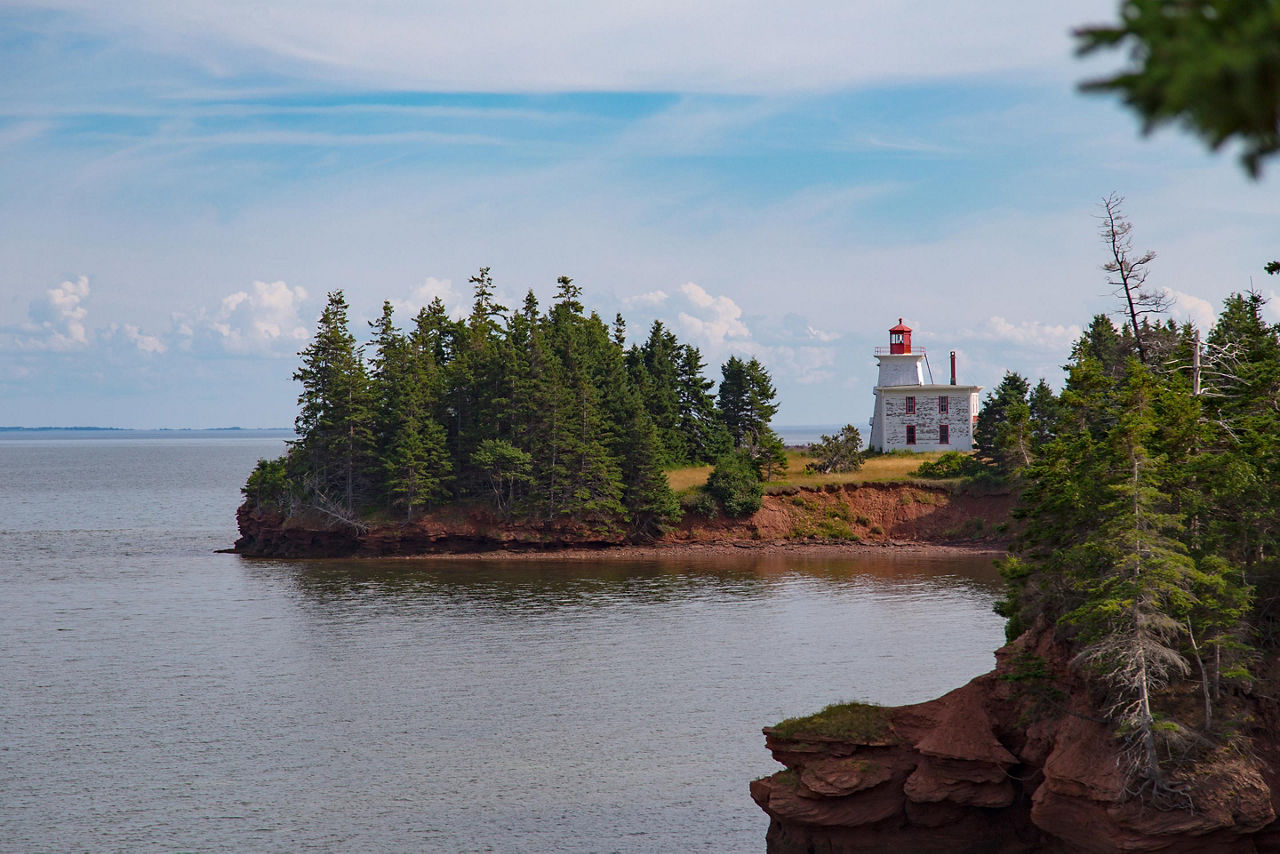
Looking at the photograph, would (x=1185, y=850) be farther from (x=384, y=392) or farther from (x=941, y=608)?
(x=384, y=392)

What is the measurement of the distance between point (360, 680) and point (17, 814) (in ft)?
50.4

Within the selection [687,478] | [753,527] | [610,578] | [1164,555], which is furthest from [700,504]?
[1164,555]

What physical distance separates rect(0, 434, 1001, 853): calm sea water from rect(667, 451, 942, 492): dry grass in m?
11.2

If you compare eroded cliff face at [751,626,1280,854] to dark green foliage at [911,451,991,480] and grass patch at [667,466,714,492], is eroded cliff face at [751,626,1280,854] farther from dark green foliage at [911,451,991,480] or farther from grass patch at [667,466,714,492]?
dark green foliage at [911,451,991,480]

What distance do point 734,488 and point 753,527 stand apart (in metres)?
3.24

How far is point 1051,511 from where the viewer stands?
27.8 metres

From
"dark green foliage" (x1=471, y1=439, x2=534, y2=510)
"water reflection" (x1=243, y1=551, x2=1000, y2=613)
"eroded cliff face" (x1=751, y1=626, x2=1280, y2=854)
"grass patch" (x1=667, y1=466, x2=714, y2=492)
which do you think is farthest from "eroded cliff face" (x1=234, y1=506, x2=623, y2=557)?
"eroded cliff face" (x1=751, y1=626, x2=1280, y2=854)

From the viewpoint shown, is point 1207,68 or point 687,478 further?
point 687,478

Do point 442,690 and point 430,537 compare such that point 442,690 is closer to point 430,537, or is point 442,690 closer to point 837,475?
point 430,537

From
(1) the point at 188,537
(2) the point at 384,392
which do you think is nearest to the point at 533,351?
(2) the point at 384,392

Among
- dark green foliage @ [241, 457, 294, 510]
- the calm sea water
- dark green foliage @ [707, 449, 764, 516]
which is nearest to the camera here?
the calm sea water

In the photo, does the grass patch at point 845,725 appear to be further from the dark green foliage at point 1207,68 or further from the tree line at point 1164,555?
the dark green foliage at point 1207,68

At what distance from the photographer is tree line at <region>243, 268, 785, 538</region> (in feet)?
266

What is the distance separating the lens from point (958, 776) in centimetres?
2548
